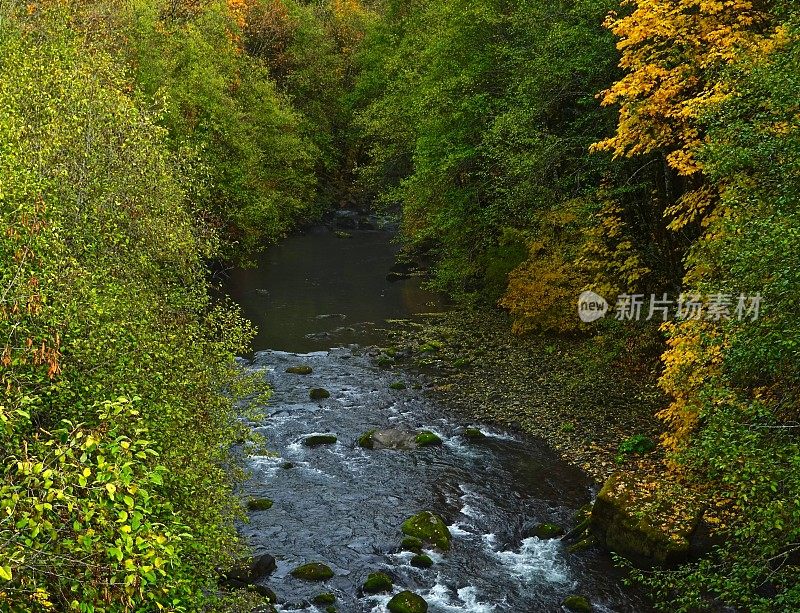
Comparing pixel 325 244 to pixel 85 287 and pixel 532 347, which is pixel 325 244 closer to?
pixel 532 347

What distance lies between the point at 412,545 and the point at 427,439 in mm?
5715

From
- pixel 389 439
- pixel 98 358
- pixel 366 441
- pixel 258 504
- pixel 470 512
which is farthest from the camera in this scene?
pixel 389 439

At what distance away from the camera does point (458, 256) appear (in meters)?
34.4

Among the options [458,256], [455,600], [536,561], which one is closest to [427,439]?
[536,561]

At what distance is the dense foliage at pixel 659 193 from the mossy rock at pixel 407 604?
487 centimetres

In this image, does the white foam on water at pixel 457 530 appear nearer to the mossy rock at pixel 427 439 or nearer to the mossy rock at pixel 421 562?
the mossy rock at pixel 421 562

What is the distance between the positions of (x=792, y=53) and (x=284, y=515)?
16070 mm

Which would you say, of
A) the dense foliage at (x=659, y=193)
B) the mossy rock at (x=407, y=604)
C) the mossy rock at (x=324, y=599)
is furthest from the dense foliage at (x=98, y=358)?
the dense foliage at (x=659, y=193)

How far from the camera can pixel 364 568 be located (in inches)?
680

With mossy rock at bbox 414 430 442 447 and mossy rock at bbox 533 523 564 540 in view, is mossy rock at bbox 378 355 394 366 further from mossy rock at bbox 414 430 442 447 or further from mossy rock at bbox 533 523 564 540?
mossy rock at bbox 533 523 564 540

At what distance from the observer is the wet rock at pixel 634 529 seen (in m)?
15.7

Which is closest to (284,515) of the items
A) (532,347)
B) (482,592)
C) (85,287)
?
(482,592)

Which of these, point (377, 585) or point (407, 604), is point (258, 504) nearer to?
point (377, 585)

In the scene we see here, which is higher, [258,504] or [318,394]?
[318,394]
